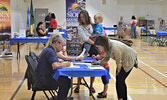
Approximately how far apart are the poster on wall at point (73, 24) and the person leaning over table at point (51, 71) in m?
5.57

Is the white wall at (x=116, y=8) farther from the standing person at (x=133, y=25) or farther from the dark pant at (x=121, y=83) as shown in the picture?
the dark pant at (x=121, y=83)

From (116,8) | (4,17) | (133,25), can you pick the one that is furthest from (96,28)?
(116,8)

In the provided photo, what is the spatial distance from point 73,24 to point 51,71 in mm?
5863

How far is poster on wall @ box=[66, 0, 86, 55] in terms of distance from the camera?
9391mm

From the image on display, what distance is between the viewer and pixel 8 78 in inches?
248

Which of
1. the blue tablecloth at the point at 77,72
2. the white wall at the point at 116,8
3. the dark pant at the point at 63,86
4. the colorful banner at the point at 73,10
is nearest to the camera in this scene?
the blue tablecloth at the point at 77,72

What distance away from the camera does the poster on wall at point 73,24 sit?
9.39 meters

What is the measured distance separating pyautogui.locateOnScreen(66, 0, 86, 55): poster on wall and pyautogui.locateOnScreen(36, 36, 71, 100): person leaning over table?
5.57 meters

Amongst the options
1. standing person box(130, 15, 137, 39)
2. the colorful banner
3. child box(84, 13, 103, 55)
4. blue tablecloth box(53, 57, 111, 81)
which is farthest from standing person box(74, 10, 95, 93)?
standing person box(130, 15, 137, 39)

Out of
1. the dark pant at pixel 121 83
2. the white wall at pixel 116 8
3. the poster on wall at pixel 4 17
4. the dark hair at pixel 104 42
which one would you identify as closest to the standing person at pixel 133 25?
the white wall at pixel 116 8

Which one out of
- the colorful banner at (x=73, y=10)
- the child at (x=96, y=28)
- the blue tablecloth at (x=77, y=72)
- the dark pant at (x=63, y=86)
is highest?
the colorful banner at (x=73, y=10)

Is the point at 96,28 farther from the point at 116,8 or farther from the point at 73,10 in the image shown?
the point at 116,8

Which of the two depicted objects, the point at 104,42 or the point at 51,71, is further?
the point at 51,71

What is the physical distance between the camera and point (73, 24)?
9.53 metres
